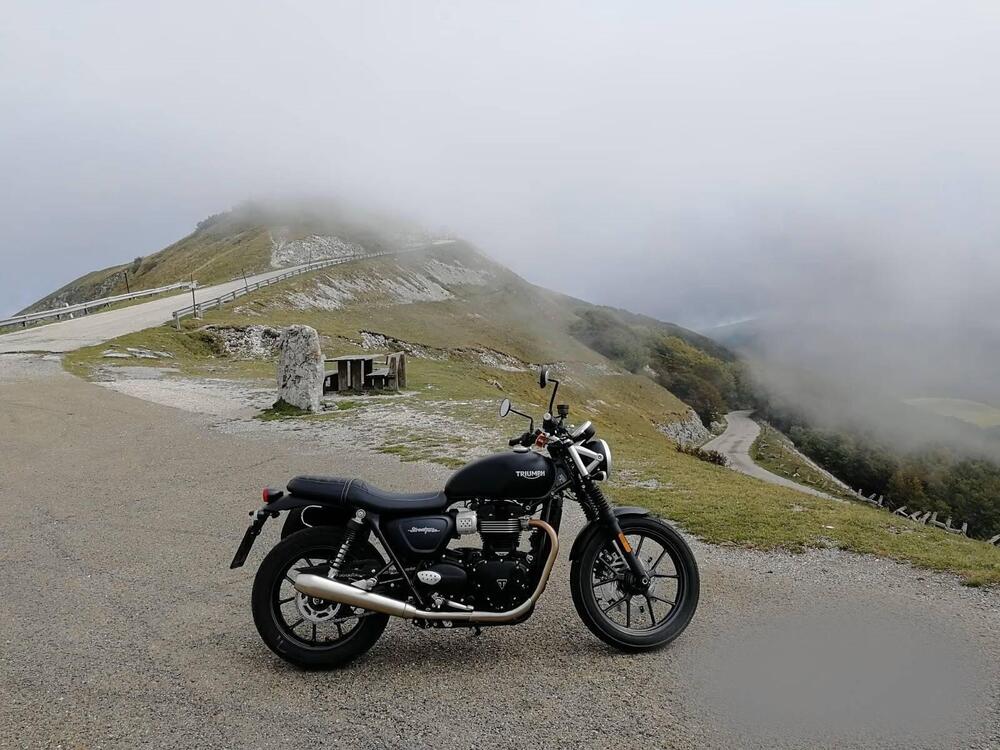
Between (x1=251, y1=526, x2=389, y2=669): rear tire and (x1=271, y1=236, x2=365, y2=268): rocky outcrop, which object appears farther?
(x1=271, y1=236, x2=365, y2=268): rocky outcrop

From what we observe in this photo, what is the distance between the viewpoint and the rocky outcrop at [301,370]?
16.8m

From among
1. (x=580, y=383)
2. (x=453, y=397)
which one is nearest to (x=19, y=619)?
(x=453, y=397)

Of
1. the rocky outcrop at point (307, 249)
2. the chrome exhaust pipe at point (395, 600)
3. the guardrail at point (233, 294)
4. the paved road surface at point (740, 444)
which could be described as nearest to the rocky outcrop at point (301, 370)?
the chrome exhaust pipe at point (395, 600)

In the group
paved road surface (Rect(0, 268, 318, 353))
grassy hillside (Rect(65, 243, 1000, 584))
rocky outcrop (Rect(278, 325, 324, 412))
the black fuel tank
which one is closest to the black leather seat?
the black fuel tank

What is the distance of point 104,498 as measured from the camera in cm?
913

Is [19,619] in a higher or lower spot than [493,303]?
lower

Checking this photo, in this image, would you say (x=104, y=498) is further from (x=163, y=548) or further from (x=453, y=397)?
(x=453, y=397)

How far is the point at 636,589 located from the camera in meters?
4.65

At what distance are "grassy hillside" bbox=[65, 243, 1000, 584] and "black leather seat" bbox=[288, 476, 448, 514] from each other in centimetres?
418

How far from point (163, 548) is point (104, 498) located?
2945 mm

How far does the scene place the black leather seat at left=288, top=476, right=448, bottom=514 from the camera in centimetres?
440

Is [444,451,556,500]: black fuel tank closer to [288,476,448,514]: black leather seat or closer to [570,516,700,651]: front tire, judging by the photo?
[288,476,448,514]: black leather seat

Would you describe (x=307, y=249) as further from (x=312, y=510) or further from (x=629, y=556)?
(x=629, y=556)

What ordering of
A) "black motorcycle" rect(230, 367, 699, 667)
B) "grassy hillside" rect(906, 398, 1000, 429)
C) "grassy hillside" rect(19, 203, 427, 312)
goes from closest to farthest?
1. "black motorcycle" rect(230, 367, 699, 667)
2. "grassy hillside" rect(19, 203, 427, 312)
3. "grassy hillside" rect(906, 398, 1000, 429)
